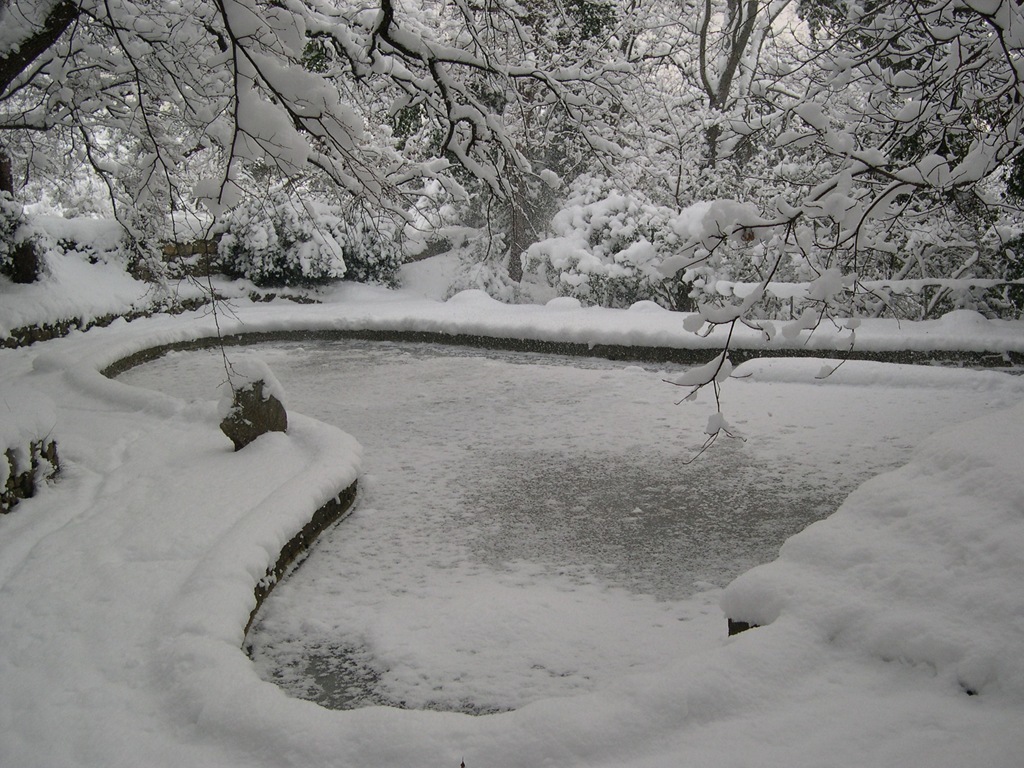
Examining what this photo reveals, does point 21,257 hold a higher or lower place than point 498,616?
higher

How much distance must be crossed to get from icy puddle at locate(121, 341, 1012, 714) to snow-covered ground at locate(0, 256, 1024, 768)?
0.03 meters

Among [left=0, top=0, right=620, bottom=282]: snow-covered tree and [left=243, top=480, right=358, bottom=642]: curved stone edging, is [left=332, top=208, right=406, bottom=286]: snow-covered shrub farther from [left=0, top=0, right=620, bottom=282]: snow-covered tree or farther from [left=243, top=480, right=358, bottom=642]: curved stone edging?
[left=243, top=480, right=358, bottom=642]: curved stone edging

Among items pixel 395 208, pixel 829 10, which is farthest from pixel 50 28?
pixel 829 10

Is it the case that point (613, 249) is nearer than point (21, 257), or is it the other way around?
point (21, 257)

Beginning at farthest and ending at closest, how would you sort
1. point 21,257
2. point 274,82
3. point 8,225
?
point 21,257
point 8,225
point 274,82

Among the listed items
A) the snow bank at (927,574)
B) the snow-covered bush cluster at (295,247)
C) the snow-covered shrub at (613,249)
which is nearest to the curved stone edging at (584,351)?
the snow-covered shrub at (613,249)

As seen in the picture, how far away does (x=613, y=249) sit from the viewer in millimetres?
13336

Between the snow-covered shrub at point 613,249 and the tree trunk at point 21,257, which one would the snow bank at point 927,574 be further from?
the tree trunk at point 21,257

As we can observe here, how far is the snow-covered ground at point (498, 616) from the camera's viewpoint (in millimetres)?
2307

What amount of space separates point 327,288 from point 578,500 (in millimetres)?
11673

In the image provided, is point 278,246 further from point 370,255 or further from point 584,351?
point 584,351

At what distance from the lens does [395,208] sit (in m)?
5.06

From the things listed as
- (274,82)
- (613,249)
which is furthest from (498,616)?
(613,249)

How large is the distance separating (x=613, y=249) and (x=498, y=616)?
1013 cm
